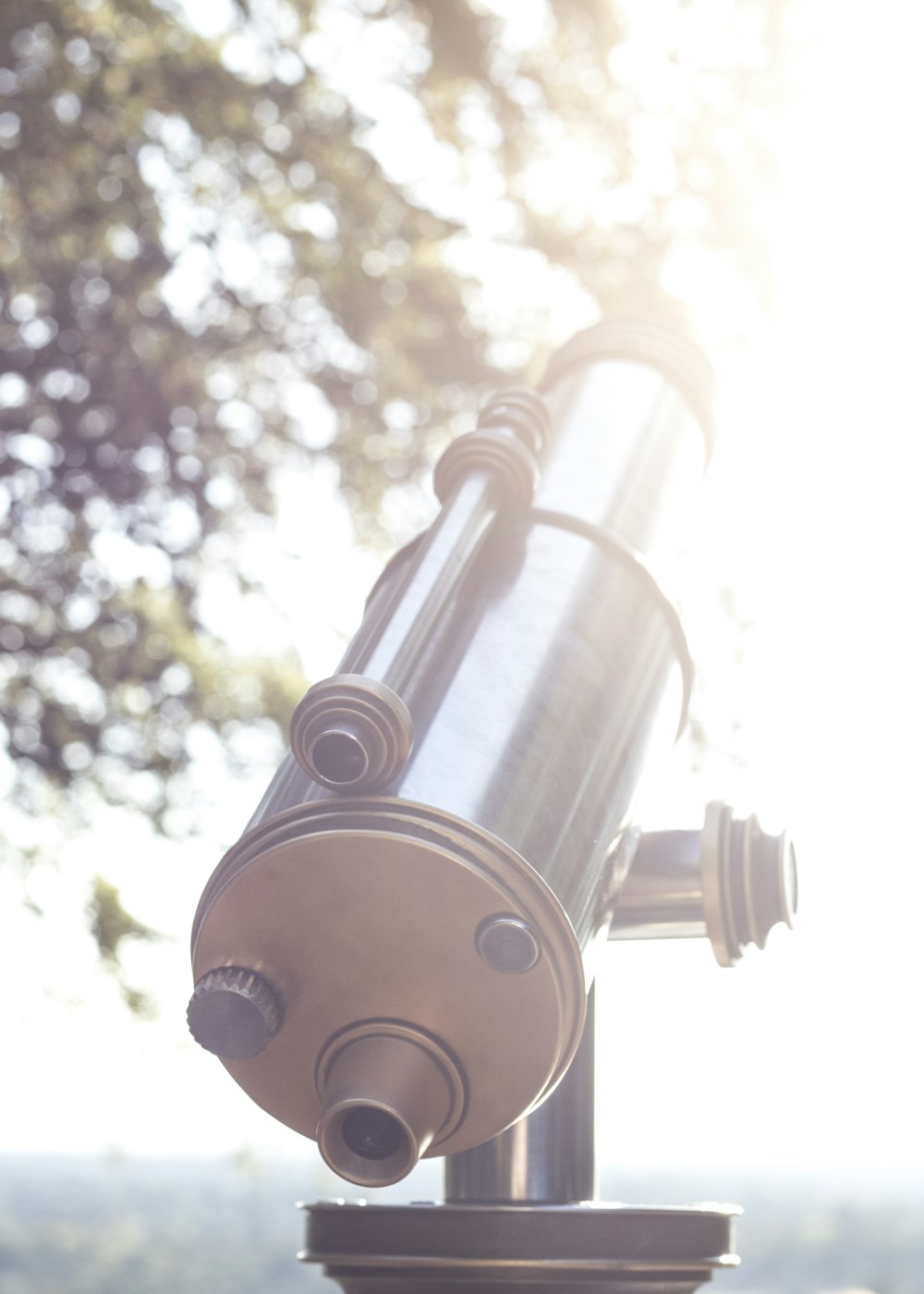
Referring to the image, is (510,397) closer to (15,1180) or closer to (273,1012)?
(273,1012)

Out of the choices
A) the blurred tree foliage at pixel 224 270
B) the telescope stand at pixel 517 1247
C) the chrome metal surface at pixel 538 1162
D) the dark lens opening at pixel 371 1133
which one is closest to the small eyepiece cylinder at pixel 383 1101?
the dark lens opening at pixel 371 1133

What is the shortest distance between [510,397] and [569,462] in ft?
0.53

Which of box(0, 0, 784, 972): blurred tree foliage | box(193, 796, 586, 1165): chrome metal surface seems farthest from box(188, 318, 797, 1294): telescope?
box(0, 0, 784, 972): blurred tree foliage

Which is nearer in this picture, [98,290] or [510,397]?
[510,397]

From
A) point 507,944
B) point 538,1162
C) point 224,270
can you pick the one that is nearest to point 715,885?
point 538,1162

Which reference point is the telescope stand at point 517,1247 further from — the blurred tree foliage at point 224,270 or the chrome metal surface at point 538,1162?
the blurred tree foliage at point 224,270

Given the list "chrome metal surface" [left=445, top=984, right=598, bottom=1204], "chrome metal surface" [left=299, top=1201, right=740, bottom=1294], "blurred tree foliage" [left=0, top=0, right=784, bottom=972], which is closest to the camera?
"chrome metal surface" [left=299, top=1201, right=740, bottom=1294]

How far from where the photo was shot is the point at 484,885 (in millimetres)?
865

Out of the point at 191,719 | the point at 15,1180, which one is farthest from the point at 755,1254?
the point at 191,719

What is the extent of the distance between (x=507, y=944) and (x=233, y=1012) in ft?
0.61

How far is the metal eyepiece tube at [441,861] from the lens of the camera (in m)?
0.87

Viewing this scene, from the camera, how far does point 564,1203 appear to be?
1126mm

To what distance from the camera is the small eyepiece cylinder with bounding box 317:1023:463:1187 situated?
0.84 metres

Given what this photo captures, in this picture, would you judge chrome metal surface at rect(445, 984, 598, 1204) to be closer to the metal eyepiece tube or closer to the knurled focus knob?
the metal eyepiece tube
